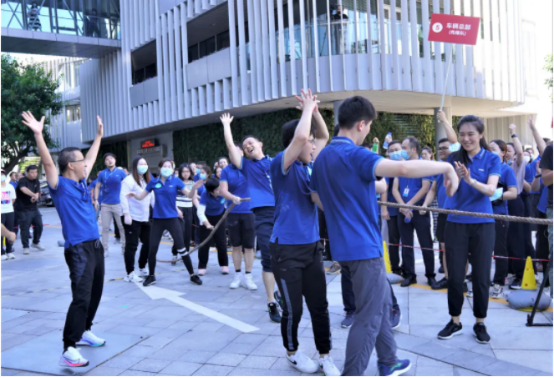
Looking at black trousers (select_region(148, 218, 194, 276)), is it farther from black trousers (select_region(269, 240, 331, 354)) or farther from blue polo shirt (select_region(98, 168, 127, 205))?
black trousers (select_region(269, 240, 331, 354))

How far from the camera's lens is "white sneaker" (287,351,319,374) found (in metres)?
3.87

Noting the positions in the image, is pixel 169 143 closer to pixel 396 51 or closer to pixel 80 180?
pixel 396 51

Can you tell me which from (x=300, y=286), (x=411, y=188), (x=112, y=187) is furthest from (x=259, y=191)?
(x=112, y=187)

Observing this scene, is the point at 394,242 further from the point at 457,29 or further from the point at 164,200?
the point at 457,29

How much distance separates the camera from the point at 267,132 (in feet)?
65.5

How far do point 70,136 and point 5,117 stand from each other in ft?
27.0

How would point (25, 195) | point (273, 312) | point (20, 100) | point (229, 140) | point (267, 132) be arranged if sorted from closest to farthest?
point (273, 312) < point (229, 140) < point (25, 195) < point (267, 132) < point (20, 100)

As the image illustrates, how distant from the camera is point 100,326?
5309 millimetres

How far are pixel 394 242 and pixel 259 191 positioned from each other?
2.48 m

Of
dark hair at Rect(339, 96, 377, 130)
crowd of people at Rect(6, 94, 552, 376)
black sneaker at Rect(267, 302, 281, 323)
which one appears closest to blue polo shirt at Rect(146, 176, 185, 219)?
crowd of people at Rect(6, 94, 552, 376)

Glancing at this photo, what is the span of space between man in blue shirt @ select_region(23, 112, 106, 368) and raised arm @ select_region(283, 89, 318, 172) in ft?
6.18

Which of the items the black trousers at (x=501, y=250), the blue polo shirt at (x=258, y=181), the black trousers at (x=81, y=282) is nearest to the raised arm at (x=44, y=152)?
the black trousers at (x=81, y=282)

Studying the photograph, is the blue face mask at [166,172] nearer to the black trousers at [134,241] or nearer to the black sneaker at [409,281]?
the black trousers at [134,241]

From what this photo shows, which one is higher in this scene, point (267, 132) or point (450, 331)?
point (267, 132)
